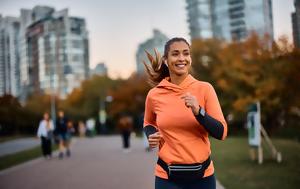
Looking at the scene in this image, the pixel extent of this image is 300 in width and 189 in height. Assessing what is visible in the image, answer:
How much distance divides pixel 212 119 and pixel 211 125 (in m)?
0.03

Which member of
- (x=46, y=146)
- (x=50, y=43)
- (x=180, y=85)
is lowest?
(x=46, y=146)

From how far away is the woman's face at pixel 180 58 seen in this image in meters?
2.78

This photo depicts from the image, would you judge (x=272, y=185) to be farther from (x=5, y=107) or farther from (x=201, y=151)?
(x=5, y=107)

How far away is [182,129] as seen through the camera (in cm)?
267

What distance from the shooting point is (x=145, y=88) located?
4700 centimetres

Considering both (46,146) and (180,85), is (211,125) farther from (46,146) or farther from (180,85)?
(46,146)

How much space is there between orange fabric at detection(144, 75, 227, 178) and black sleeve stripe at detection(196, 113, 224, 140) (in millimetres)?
52

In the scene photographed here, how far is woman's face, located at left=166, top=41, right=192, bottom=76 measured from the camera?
110 inches

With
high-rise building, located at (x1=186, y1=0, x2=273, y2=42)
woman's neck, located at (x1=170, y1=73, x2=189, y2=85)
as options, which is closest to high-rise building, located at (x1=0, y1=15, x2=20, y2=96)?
high-rise building, located at (x1=186, y1=0, x2=273, y2=42)

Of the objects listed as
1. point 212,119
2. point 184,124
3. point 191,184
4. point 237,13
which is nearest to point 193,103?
point 212,119

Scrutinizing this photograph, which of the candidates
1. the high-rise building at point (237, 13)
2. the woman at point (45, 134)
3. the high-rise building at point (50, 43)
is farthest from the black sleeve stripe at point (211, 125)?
the woman at point (45, 134)

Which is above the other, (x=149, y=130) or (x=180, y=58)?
(x=180, y=58)

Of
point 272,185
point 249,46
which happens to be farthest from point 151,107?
point 249,46

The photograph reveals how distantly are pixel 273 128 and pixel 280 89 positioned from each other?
407 centimetres
